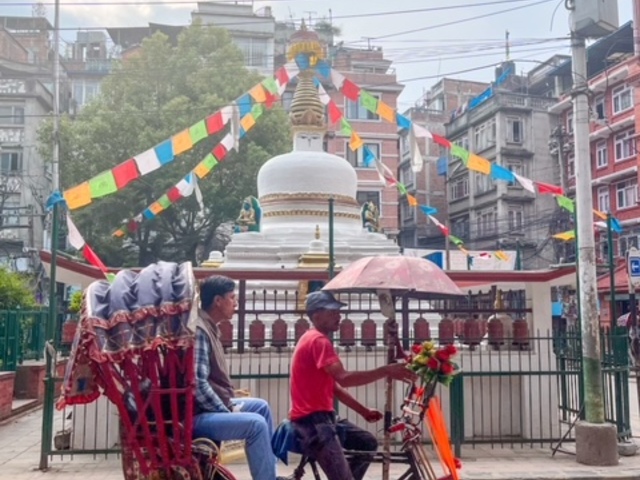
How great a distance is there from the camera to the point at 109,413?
8203mm

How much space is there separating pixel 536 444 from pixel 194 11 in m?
37.8

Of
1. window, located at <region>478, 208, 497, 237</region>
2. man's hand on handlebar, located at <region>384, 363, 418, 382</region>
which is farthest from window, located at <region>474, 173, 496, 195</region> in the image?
man's hand on handlebar, located at <region>384, 363, 418, 382</region>

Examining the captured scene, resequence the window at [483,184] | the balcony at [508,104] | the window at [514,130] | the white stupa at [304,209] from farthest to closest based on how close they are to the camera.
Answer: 1. the window at [483,184]
2. the window at [514,130]
3. the balcony at [508,104]
4. the white stupa at [304,209]

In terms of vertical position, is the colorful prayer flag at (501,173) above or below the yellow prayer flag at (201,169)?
below

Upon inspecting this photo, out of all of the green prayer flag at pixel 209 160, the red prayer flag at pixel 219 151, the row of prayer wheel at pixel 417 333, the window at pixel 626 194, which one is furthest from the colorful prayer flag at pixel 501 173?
the window at pixel 626 194

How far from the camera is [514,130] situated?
1592 inches

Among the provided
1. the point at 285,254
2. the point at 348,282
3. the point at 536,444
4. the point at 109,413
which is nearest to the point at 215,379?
the point at 348,282

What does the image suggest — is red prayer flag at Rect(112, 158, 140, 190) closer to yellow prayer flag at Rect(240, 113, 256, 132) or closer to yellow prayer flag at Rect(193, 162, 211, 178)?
yellow prayer flag at Rect(193, 162, 211, 178)

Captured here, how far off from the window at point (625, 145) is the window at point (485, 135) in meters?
7.92

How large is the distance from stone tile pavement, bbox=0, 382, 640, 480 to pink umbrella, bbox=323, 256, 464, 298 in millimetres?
2716

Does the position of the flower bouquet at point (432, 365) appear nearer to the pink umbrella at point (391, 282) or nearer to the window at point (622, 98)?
the pink umbrella at point (391, 282)

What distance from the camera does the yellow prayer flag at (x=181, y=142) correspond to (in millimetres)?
11602

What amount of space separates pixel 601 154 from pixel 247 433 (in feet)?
115

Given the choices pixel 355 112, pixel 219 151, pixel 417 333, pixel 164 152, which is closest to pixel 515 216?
pixel 355 112
